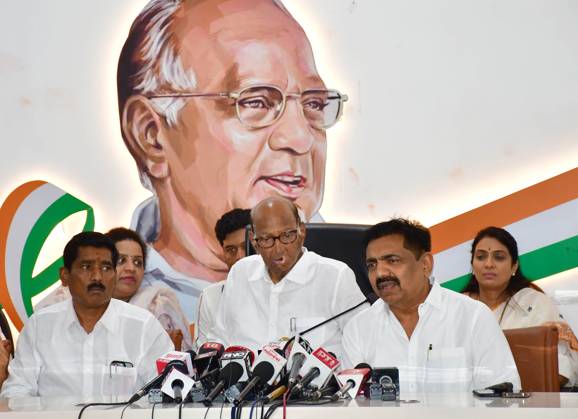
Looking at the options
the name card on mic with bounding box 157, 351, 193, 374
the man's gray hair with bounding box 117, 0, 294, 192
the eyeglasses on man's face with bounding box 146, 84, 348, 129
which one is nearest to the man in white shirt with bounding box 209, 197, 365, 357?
the name card on mic with bounding box 157, 351, 193, 374

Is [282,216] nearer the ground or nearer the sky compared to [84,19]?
nearer the ground

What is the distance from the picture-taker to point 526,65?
203 inches

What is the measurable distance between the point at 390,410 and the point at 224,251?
2.68m

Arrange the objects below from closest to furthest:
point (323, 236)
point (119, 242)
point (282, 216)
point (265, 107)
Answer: point (282, 216) → point (323, 236) → point (119, 242) → point (265, 107)

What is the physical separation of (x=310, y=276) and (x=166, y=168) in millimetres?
1852

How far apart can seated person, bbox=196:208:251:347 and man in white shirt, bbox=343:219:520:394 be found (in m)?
0.89

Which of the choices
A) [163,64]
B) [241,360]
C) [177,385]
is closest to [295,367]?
[241,360]

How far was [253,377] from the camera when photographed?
8.27ft

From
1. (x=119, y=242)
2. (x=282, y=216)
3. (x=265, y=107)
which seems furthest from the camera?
(x=265, y=107)

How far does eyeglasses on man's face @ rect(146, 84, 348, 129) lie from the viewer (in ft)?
17.2

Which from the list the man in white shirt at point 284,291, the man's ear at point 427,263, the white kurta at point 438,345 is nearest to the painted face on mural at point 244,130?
the man in white shirt at point 284,291

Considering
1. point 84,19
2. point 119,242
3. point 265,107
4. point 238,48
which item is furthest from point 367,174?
point 84,19

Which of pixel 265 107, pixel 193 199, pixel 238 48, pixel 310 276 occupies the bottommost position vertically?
pixel 310 276

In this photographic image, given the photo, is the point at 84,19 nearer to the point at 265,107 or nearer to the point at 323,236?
the point at 265,107
